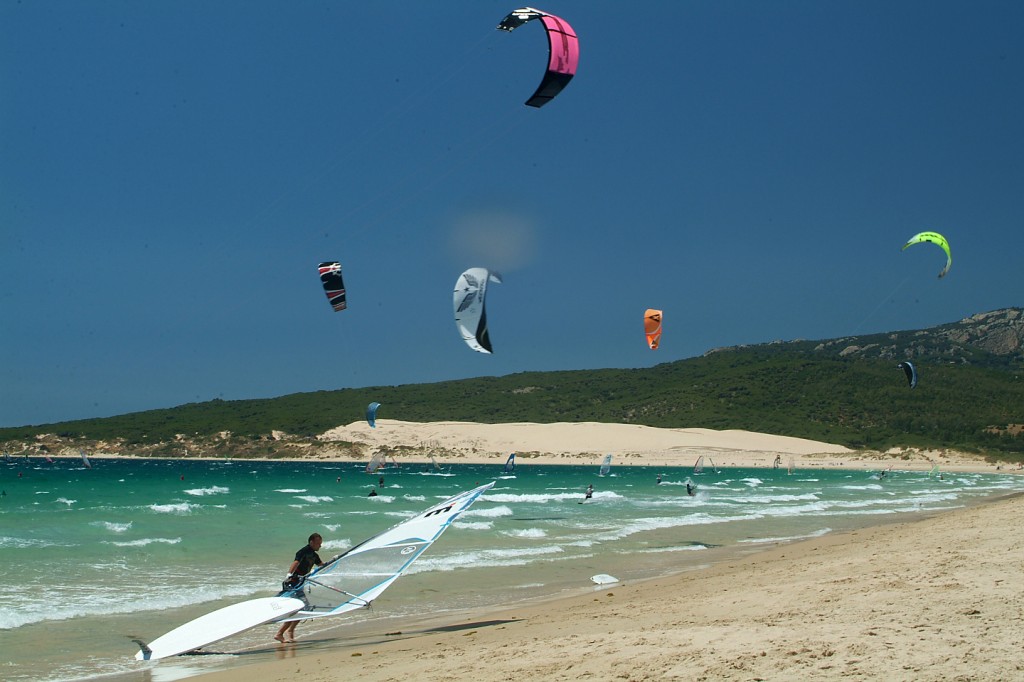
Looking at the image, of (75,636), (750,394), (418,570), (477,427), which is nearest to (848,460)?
(750,394)

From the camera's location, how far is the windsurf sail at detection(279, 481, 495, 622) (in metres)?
8.72

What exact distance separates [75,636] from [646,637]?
6408 millimetres

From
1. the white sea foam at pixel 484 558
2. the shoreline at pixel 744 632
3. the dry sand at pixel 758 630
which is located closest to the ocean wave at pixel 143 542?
the white sea foam at pixel 484 558

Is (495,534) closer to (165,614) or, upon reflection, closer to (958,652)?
(165,614)

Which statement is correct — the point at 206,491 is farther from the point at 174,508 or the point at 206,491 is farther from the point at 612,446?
the point at 612,446

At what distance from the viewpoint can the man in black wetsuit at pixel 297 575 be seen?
869 cm

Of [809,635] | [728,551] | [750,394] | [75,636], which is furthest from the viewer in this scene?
[750,394]

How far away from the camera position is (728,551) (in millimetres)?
15727

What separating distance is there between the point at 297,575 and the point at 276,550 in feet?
27.9

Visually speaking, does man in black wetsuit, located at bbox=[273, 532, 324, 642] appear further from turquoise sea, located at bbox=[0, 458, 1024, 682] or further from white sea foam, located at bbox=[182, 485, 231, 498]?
white sea foam, located at bbox=[182, 485, 231, 498]

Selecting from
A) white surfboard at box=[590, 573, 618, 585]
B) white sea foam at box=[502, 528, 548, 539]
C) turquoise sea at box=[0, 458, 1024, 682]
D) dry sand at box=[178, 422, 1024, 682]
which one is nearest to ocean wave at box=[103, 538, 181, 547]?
turquoise sea at box=[0, 458, 1024, 682]

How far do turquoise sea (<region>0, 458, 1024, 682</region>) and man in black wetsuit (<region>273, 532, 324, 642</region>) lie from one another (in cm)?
21

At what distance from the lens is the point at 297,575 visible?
8.81 meters

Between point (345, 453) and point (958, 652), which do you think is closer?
point (958, 652)
